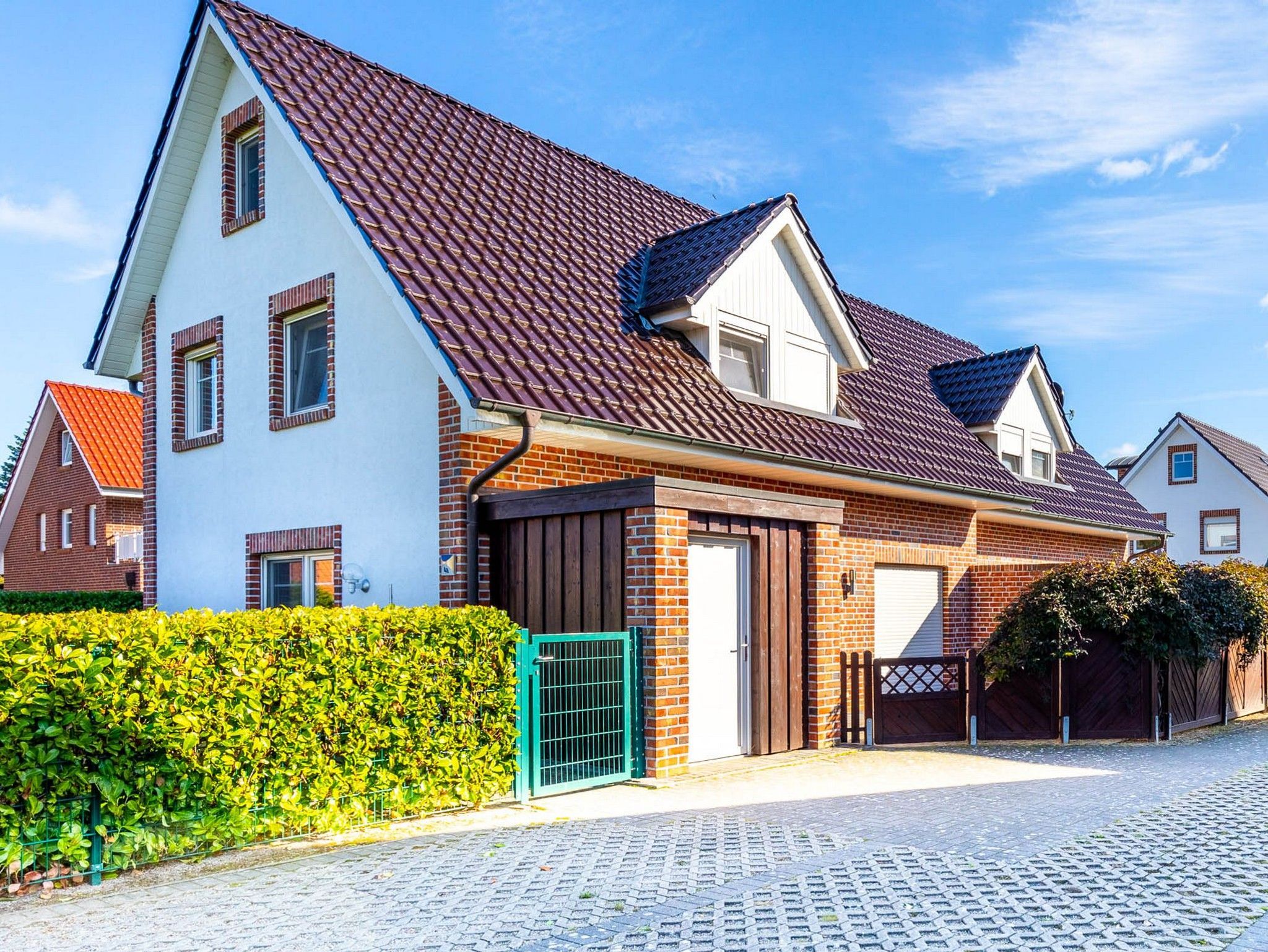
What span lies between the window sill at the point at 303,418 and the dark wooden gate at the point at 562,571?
9.27 feet

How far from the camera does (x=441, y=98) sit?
1467cm

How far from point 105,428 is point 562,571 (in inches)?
1002

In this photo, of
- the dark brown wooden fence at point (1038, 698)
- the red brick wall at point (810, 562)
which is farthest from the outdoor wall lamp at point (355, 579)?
the dark brown wooden fence at point (1038, 698)

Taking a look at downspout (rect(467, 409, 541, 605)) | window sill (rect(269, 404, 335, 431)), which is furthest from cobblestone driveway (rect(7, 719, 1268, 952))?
window sill (rect(269, 404, 335, 431))

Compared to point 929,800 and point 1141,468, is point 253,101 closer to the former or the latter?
point 929,800

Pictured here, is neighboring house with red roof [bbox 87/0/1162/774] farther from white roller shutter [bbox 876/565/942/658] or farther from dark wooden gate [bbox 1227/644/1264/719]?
dark wooden gate [bbox 1227/644/1264/719]

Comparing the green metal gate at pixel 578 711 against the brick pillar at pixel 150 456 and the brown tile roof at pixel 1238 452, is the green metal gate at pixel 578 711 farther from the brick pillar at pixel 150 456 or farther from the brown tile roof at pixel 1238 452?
the brown tile roof at pixel 1238 452

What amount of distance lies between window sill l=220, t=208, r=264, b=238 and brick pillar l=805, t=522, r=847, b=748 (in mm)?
7691

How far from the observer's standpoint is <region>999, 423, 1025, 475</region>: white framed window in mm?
18578

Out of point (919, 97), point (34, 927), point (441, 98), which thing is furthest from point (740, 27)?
A: point (34, 927)

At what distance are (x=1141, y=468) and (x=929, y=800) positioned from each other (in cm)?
4082

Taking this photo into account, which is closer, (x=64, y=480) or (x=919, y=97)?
(x=919, y=97)

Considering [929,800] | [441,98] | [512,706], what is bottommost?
[929,800]

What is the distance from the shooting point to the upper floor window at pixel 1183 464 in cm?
4291
